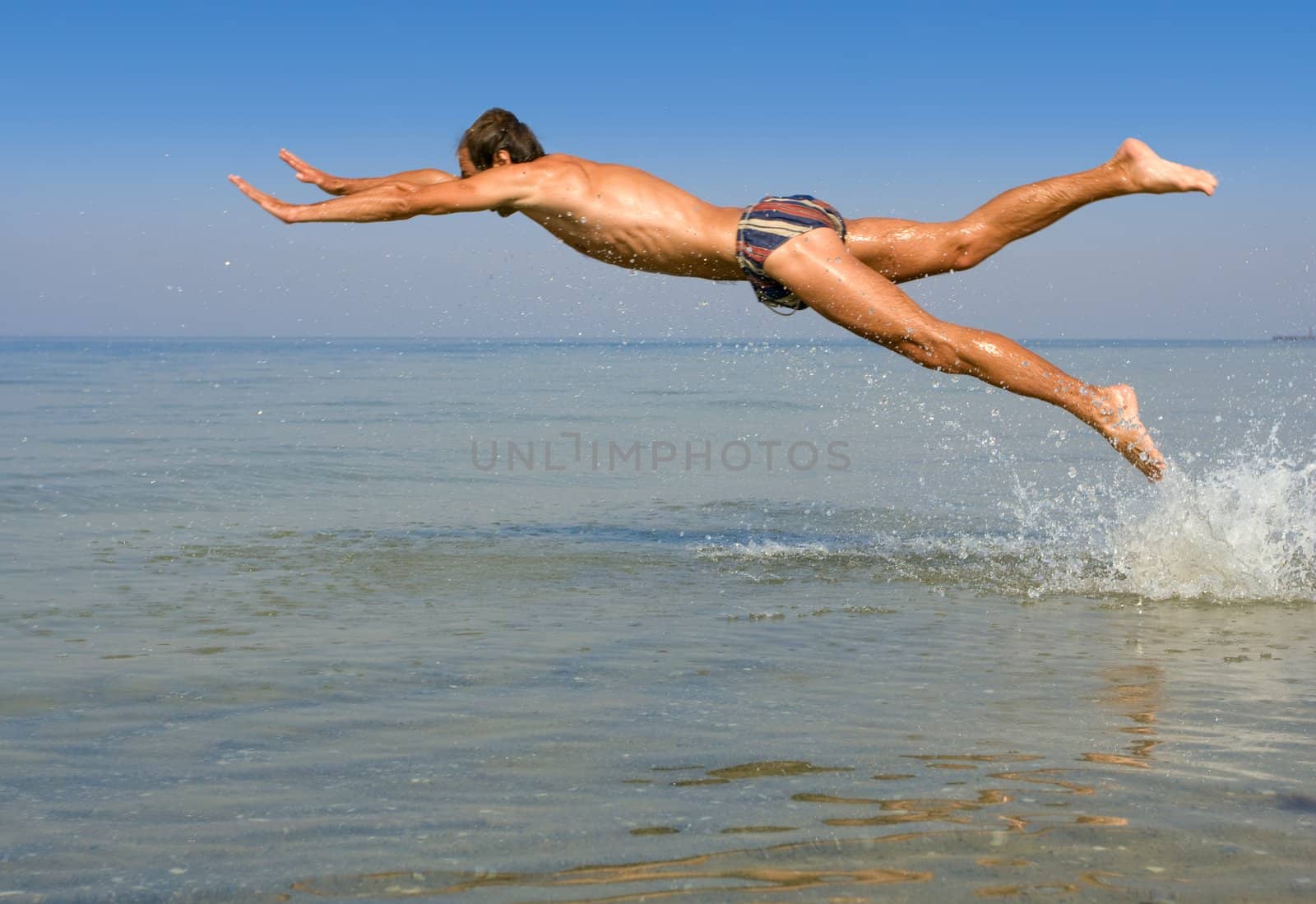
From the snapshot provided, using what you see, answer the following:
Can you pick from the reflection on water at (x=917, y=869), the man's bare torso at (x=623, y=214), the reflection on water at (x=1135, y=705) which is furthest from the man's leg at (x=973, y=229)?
the reflection on water at (x=917, y=869)

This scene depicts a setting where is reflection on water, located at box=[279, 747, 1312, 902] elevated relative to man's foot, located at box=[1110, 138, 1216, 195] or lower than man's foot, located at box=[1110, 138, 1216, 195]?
lower

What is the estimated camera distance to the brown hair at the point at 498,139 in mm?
6352

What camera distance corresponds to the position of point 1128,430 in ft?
19.8

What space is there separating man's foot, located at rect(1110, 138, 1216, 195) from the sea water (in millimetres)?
1477

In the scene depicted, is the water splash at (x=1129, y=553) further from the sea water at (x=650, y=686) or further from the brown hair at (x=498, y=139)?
the brown hair at (x=498, y=139)

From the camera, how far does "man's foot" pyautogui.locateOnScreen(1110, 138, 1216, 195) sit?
243 inches

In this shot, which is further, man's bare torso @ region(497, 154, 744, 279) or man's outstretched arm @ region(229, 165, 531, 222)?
man's bare torso @ region(497, 154, 744, 279)

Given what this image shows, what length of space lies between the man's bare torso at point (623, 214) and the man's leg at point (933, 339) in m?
0.37

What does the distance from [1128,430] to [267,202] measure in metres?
4.19

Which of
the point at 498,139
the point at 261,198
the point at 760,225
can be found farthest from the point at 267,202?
the point at 760,225

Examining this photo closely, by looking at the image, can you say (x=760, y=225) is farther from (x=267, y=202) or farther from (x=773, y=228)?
(x=267, y=202)

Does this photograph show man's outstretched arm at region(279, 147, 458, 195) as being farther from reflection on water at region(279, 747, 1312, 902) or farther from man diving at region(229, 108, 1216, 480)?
reflection on water at region(279, 747, 1312, 902)

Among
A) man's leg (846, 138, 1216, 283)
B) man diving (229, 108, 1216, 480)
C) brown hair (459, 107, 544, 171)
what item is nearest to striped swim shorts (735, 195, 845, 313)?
man diving (229, 108, 1216, 480)

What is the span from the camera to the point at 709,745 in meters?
3.79
